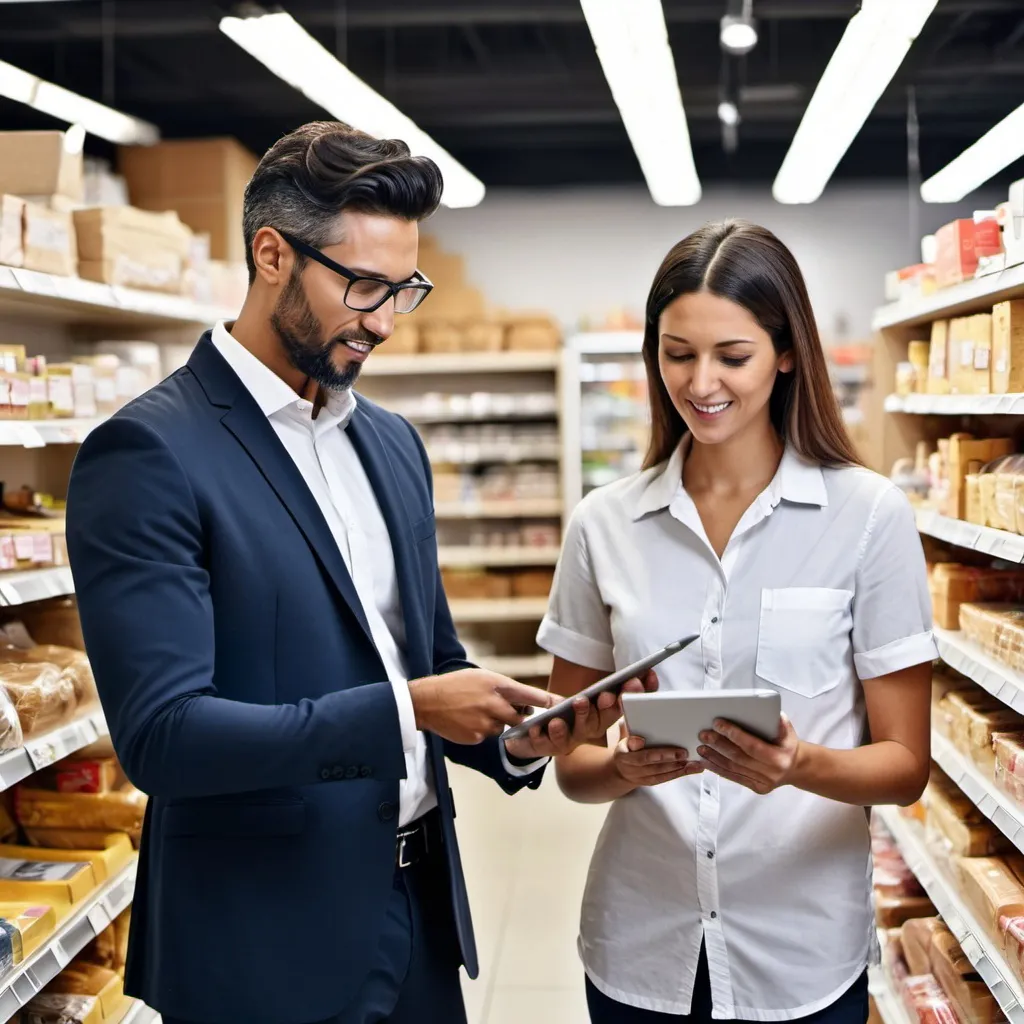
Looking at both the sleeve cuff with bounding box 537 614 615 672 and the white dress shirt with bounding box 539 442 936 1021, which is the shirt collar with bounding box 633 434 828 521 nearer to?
the white dress shirt with bounding box 539 442 936 1021

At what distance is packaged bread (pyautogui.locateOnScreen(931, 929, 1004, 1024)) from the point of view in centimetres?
276

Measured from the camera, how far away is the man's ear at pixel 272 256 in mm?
1745

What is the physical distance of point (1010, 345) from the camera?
2674mm

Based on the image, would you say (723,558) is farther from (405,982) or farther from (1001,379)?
(1001,379)

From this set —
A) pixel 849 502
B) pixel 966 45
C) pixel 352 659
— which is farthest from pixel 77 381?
pixel 966 45

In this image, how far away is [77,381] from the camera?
322 cm

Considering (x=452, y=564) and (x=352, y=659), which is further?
(x=452, y=564)

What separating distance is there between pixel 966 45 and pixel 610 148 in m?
2.90

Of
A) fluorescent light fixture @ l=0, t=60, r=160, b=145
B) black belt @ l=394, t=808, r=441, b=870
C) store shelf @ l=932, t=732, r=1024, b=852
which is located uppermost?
fluorescent light fixture @ l=0, t=60, r=160, b=145

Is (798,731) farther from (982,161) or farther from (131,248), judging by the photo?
(982,161)

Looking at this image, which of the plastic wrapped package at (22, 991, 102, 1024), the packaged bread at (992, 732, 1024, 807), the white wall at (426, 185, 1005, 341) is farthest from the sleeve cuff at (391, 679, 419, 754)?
the white wall at (426, 185, 1005, 341)

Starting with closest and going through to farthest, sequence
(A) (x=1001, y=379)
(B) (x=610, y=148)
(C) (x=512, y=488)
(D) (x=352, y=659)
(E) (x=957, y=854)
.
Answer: (D) (x=352, y=659), (A) (x=1001, y=379), (E) (x=957, y=854), (C) (x=512, y=488), (B) (x=610, y=148)

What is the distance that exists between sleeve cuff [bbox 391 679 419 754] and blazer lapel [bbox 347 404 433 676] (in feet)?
0.86

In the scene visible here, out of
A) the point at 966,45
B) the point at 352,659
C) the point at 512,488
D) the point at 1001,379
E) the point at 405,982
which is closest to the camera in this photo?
the point at 352,659
